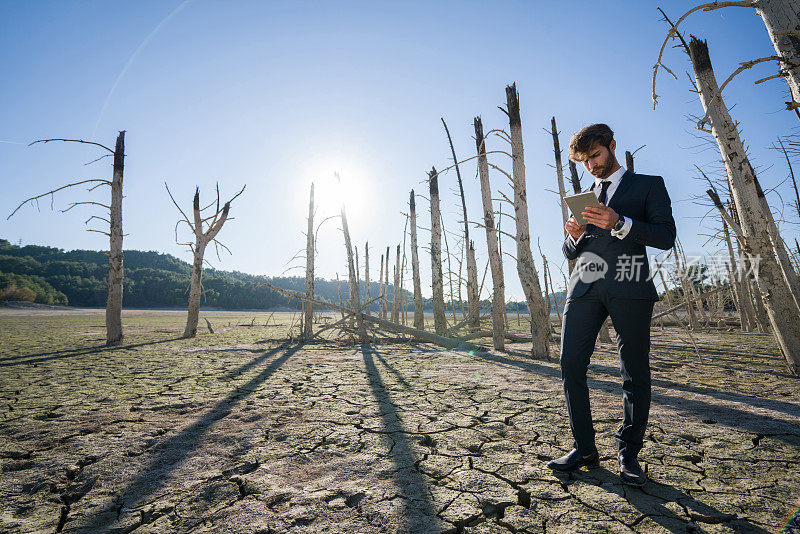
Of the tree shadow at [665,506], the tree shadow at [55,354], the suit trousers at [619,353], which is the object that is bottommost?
the tree shadow at [665,506]

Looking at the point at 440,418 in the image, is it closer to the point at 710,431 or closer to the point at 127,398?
the point at 710,431

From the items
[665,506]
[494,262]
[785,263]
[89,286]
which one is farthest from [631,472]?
[89,286]

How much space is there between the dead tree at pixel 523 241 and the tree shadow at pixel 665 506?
449 centimetres

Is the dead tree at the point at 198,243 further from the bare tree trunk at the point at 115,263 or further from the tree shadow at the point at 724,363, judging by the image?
the tree shadow at the point at 724,363

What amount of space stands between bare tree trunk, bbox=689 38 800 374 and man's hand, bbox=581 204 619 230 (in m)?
4.66

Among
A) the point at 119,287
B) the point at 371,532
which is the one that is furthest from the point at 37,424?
the point at 119,287

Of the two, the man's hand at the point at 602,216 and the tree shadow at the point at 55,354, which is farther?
the tree shadow at the point at 55,354

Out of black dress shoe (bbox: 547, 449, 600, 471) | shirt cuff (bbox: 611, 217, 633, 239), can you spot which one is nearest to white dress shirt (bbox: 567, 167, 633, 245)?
shirt cuff (bbox: 611, 217, 633, 239)

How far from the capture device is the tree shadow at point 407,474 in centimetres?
164

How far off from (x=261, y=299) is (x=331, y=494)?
55359 millimetres

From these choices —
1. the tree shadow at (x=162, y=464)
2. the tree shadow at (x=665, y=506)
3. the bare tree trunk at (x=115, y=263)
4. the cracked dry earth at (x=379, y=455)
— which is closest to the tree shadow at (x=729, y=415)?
the cracked dry earth at (x=379, y=455)

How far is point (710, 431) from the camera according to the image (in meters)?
2.68

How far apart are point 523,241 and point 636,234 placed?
4.73m

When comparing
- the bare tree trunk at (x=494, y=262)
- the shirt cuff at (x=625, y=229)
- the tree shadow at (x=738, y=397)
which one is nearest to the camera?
the shirt cuff at (x=625, y=229)
